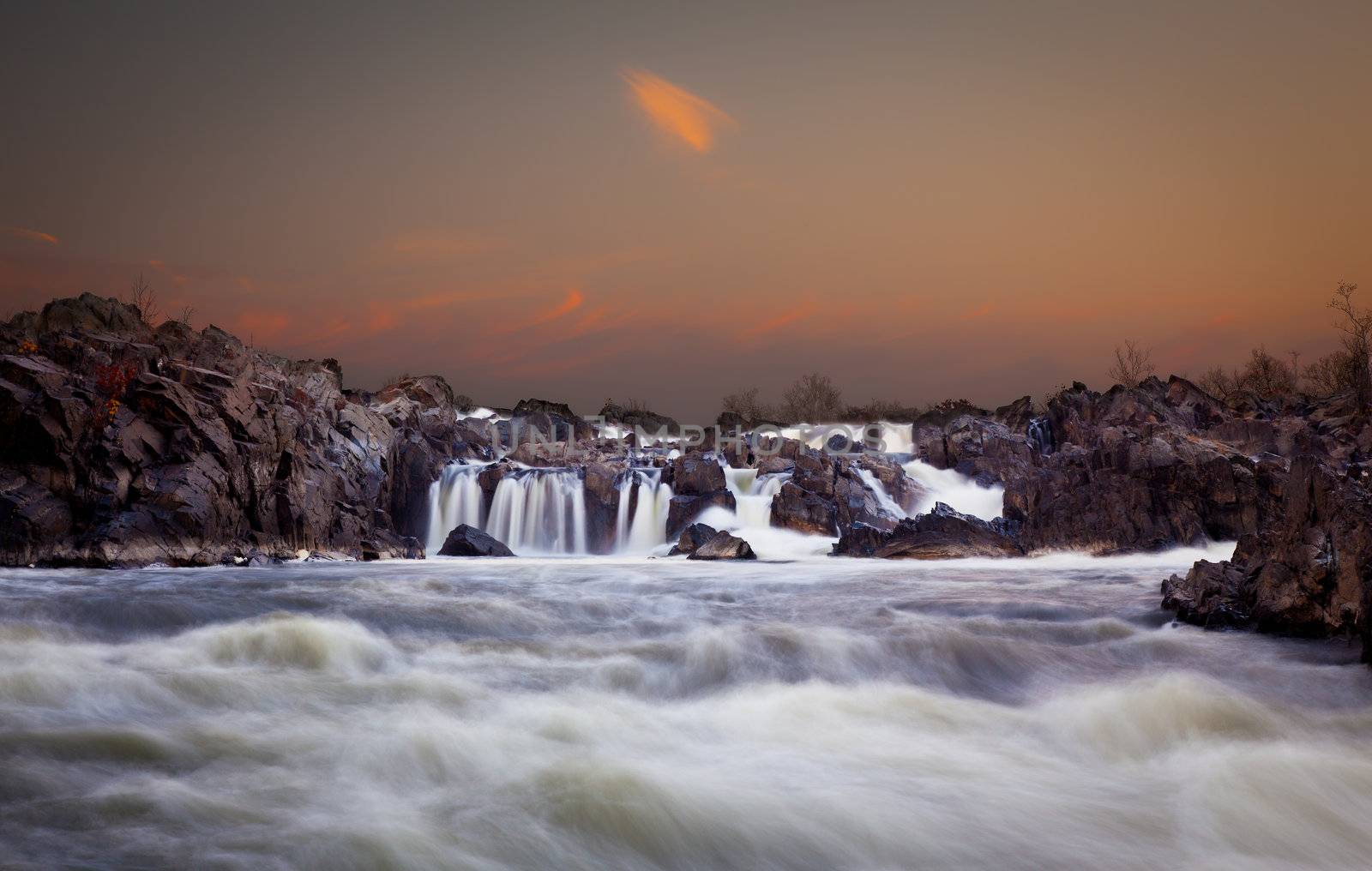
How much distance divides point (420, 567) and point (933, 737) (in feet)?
54.2

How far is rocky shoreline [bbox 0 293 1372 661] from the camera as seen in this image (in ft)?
35.3

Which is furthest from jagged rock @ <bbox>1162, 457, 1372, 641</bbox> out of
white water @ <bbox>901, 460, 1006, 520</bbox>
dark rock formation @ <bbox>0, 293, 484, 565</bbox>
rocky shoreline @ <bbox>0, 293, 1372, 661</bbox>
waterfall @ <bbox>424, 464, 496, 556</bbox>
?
waterfall @ <bbox>424, 464, 496, 556</bbox>

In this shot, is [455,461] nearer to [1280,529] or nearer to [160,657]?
[160,657]

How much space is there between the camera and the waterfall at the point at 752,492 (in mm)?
31672

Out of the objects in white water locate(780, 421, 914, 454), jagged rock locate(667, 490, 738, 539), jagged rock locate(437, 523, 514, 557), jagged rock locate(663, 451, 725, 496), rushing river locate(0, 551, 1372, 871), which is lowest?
jagged rock locate(437, 523, 514, 557)

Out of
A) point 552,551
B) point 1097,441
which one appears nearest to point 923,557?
point 1097,441

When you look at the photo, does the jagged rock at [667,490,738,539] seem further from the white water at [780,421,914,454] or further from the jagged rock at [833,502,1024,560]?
the white water at [780,421,914,454]

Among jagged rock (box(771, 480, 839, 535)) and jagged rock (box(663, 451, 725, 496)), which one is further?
jagged rock (box(663, 451, 725, 496))

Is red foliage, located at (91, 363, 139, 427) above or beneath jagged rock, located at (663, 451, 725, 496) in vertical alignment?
above

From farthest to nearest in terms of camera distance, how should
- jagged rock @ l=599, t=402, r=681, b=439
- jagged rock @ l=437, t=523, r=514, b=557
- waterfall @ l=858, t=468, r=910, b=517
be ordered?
jagged rock @ l=599, t=402, r=681, b=439
waterfall @ l=858, t=468, r=910, b=517
jagged rock @ l=437, t=523, r=514, b=557

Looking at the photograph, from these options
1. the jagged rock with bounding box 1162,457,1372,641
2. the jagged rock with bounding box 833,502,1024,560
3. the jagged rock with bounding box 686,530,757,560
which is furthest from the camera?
the jagged rock with bounding box 686,530,757,560

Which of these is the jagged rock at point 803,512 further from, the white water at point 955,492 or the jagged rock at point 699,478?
the white water at point 955,492

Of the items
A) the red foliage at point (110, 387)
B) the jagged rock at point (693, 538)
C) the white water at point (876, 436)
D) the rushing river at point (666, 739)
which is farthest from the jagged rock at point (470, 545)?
the white water at point (876, 436)

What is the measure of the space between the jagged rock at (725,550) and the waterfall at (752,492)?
5.52m
